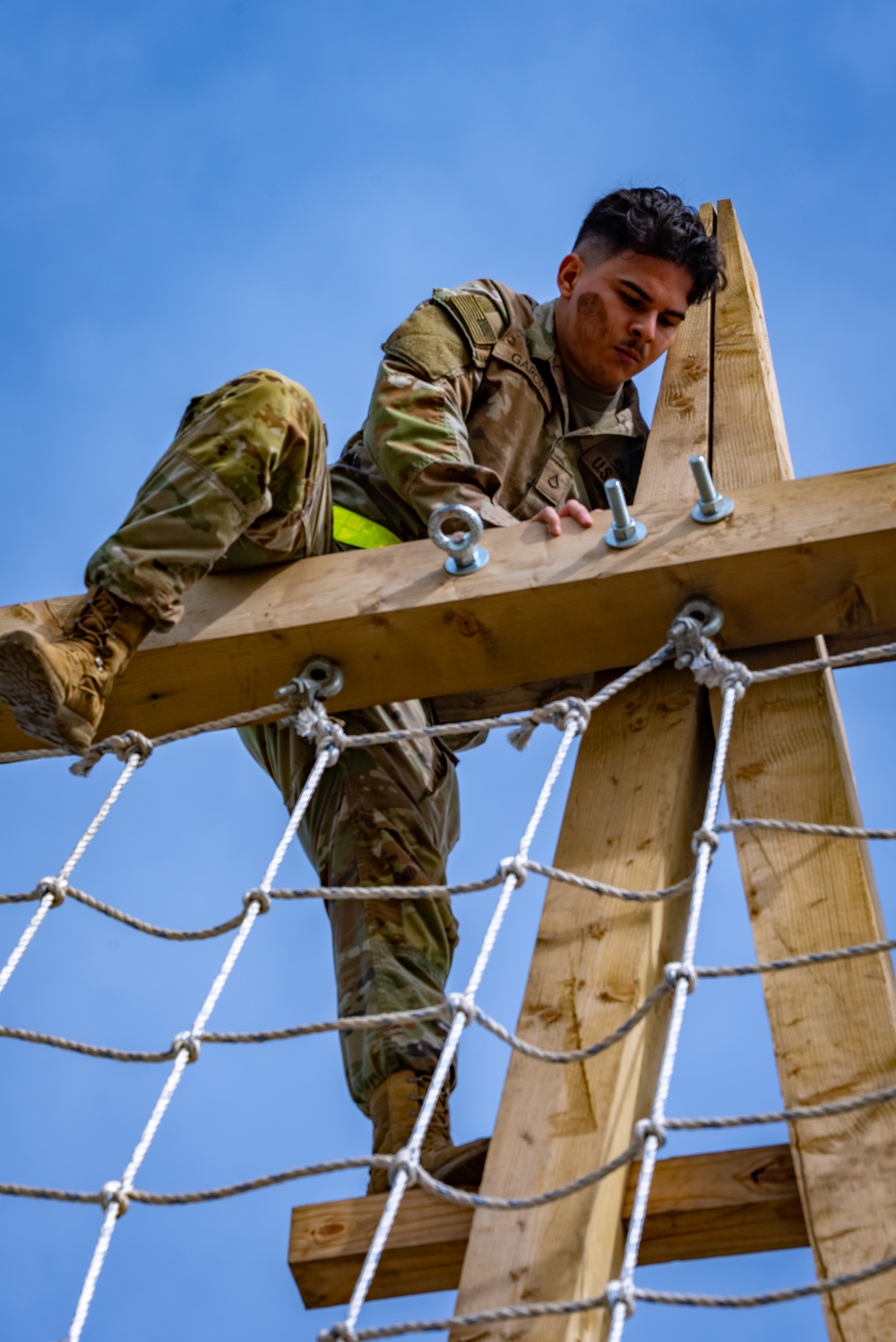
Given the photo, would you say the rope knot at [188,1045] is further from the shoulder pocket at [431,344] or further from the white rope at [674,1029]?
the shoulder pocket at [431,344]

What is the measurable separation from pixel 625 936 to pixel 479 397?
140 centimetres

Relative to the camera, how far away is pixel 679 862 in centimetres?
223

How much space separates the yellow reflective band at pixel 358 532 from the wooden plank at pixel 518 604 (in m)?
0.39

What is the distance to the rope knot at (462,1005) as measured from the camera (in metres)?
1.93

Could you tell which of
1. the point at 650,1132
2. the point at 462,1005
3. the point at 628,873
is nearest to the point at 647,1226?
the point at 650,1132

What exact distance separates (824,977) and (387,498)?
1347 mm

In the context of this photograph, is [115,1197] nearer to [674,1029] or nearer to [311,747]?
[674,1029]

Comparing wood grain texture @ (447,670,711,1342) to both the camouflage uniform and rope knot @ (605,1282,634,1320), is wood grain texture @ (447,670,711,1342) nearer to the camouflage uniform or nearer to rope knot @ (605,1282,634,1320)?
rope knot @ (605,1282,634,1320)

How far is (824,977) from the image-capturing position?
6.54 feet

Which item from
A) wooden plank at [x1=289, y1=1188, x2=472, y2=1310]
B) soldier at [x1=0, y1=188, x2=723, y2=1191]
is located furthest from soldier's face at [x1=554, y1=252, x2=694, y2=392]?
wooden plank at [x1=289, y1=1188, x2=472, y2=1310]

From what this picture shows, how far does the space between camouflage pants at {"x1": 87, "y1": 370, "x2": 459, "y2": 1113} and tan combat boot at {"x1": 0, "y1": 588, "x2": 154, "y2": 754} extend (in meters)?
0.04

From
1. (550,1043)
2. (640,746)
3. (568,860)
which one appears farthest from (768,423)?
(550,1043)

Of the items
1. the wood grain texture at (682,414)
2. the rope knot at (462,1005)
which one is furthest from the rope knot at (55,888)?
the wood grain texture at (682,414)

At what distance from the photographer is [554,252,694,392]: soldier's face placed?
327 centimetres
